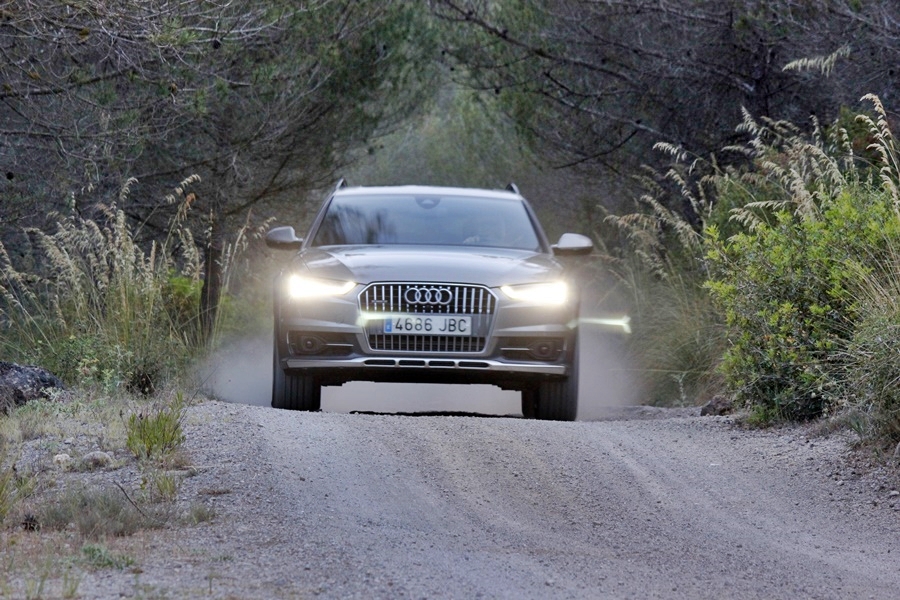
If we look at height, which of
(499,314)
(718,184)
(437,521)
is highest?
(718,184)

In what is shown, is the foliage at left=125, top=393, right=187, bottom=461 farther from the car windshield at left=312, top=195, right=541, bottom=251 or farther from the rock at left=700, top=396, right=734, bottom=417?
the rock at left=700, top=396, right=734, bottom=417

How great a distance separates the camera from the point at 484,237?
37.1 ft

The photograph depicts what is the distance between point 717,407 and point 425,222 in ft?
9.39

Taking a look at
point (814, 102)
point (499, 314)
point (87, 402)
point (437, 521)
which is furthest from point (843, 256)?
point (814, 102)

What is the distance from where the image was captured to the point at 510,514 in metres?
7.23

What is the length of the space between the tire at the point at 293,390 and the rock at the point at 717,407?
134 inches

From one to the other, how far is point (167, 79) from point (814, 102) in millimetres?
8451

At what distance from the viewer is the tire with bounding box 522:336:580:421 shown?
406 inches

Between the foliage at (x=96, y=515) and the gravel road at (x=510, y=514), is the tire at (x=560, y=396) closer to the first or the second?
the gravel road at (x=510, y=514)

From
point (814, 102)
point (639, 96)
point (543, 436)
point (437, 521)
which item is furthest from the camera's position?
point (639, 96)

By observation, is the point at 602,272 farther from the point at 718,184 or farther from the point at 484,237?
the point at 484,237

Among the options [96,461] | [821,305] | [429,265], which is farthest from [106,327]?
[821,305]

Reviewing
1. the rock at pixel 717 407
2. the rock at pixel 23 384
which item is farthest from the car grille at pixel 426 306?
the rock at pixel 717 407

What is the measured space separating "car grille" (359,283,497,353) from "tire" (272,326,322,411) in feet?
2.44
